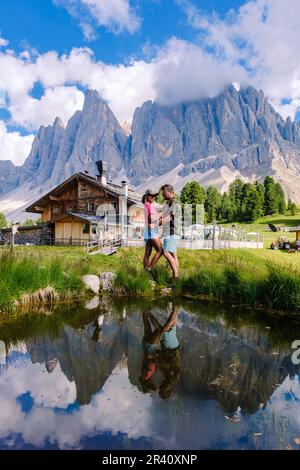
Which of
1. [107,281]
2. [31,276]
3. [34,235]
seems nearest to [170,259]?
[31,276]

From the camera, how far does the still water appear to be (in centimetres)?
280

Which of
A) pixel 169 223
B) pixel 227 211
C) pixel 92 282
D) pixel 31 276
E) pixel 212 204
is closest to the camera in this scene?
pixel 169 223

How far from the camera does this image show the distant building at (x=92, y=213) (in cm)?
3209

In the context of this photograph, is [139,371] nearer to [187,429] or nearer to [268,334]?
[187,429]

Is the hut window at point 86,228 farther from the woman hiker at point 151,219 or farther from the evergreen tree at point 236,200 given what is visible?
the evergreen tree at point 236,200

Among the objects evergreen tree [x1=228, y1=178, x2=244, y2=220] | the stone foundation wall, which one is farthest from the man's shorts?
evergreen tree [x1=228, y1=178, x2=244, y2=220]

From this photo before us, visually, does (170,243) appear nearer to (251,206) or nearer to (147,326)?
(147,326)

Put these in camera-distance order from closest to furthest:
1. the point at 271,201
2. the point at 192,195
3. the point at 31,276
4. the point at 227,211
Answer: the point at 31,276 → the point at 192,195 → the point at 271,201 → the point at 227,211

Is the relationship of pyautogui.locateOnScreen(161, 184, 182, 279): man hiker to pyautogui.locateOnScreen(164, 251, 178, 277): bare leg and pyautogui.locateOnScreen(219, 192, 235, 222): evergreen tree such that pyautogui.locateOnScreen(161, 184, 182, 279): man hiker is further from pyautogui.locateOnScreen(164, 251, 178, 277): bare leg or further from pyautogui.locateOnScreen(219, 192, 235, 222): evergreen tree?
pyautogui.locateOnScreen(219, 192, 235, 222): evergreen tree

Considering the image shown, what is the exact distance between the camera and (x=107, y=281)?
10000 mm

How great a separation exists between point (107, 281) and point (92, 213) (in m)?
25.5

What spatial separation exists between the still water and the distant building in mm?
25764

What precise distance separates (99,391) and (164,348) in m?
1.46
